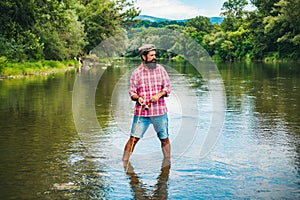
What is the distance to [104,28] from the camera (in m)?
61.7

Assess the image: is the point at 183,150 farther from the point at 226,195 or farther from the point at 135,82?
the point at 226,195

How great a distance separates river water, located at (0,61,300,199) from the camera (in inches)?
218

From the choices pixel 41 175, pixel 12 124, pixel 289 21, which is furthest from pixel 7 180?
pixel 289 21

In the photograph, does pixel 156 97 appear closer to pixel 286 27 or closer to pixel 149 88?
pixel 149 88

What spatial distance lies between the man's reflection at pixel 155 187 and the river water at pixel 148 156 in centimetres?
1

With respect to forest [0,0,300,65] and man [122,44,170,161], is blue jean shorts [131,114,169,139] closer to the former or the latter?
man [122,44,170,161]

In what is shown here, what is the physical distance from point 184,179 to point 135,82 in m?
1.49

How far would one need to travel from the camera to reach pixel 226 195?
5.32 metres

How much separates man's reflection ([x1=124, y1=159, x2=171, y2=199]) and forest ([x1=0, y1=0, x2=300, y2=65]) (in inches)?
709

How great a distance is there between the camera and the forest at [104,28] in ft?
84.6

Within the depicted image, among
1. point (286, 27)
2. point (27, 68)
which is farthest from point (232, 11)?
point (27, 68)

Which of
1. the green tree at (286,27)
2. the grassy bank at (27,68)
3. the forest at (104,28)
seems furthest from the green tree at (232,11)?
the grassy bank at (27,68)

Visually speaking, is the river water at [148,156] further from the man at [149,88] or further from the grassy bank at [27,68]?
the grassy bank at [27,68]

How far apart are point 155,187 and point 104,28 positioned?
188 feet
